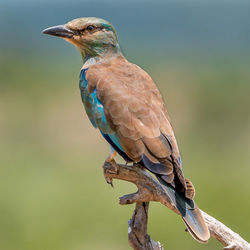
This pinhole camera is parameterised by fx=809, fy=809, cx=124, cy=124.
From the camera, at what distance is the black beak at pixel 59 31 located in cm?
561

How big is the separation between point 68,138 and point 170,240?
452 centimetres

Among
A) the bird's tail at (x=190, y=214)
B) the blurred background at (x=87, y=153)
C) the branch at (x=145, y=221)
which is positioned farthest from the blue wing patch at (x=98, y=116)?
the blurred background at (x=87, y=153)

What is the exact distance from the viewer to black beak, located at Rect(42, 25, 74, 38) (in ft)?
18.4

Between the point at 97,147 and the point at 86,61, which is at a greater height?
the point at 86,61

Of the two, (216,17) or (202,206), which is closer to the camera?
(202,206)

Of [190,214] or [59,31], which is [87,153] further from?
[190,214]

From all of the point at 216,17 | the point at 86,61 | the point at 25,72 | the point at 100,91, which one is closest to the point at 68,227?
the point at 86,61

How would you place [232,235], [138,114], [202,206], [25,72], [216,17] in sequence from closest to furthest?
[232,235] → [138,114] → [202,206] → [25,72] → [216,17]

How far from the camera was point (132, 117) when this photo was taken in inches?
189

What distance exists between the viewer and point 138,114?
4.80 meters

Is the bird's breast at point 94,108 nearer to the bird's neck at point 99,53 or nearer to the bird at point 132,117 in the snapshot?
the bird at point 132,117

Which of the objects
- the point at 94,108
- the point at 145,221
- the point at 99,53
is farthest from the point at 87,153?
the point at 145,221

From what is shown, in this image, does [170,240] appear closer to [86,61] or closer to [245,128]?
[86,61]

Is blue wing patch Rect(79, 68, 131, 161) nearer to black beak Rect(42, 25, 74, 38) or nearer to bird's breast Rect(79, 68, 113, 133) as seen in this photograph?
bird's breast Rect(79, 68, 113, 133)
